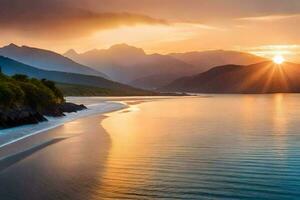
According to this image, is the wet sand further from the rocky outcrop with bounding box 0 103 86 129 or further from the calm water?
the rocky outcrop with bounding box 0 103 86 129

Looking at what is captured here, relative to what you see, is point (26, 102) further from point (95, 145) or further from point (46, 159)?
point (46, 159)

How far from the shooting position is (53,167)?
91.9 ft

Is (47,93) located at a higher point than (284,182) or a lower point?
higher

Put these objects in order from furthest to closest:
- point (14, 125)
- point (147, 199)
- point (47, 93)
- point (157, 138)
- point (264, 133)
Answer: point (47, 93)
point (14, 125)
point (264, 133)
point (157, 138)
point (147, 199)

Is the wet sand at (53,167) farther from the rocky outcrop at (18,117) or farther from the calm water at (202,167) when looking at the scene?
the rocky outcrop at (18,117)

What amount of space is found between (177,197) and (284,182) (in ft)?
20.6

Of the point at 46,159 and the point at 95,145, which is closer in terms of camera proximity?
the point at 46,159

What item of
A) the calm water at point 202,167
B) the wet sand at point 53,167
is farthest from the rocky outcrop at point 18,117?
the calm water at point 202,167

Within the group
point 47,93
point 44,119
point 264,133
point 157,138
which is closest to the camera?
point 157,138

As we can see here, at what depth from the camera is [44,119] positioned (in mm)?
63062

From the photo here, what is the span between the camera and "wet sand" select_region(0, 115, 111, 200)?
2153 cm

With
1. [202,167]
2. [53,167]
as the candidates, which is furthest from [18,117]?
[202,167]

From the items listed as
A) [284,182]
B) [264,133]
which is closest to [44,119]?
[264,133]

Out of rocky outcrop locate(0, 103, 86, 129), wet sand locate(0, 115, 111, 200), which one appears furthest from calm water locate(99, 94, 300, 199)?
rocky outcrop locate(0, 103, 86, 129)
